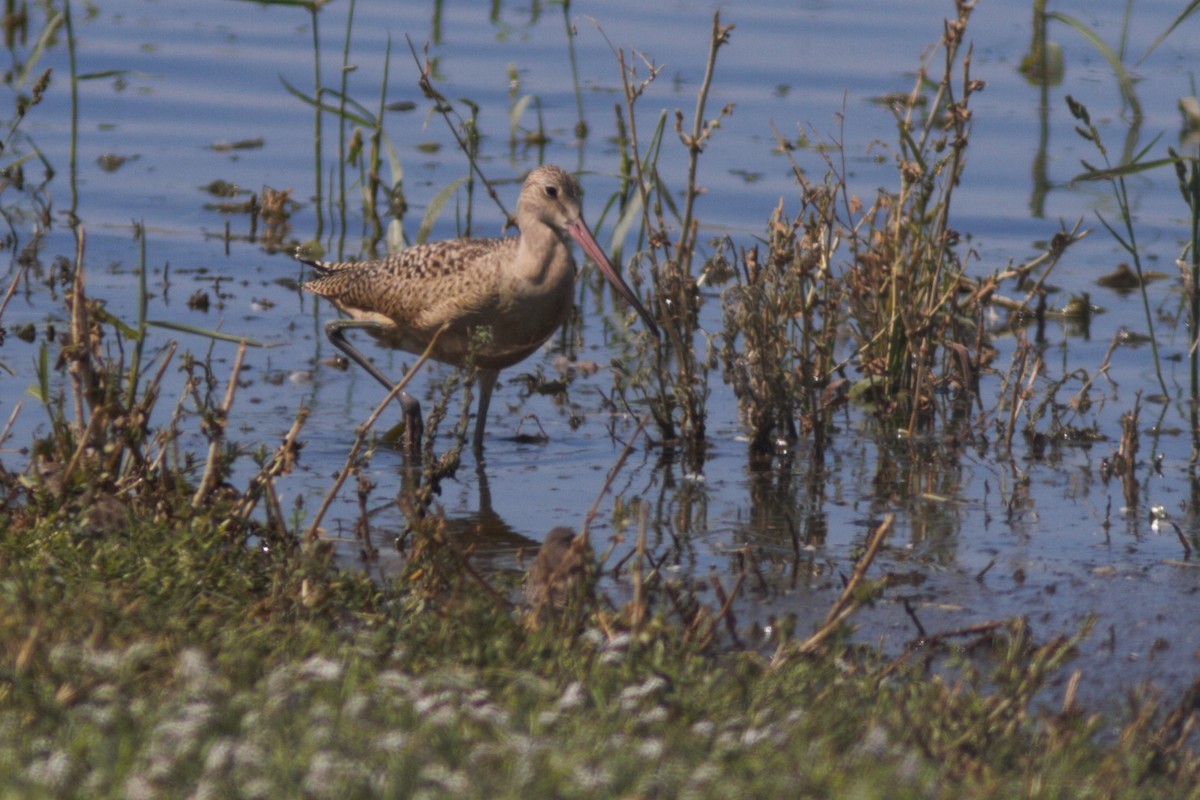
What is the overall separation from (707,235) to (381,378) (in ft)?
10.4

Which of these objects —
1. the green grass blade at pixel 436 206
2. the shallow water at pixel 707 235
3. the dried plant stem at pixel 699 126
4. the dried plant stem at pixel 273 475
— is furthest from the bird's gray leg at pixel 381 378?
the dried plant stem at pixel 273 475

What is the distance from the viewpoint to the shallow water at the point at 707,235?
5.52 meters

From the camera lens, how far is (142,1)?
47.7 ft

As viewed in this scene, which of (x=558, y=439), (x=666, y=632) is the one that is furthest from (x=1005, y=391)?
(x=666, y=632)

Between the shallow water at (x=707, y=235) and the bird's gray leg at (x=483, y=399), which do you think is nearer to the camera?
the shallow water at (x=707, y=235)

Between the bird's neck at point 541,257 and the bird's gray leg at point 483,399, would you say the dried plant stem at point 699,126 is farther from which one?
the bird's gray leg at point 483,399

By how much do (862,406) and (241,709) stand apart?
14.1 feet

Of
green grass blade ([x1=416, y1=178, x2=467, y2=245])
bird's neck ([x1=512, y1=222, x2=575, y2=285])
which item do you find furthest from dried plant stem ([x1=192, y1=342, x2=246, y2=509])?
green grass blade ([x1=416, y1=178, x2=467, y2=245])

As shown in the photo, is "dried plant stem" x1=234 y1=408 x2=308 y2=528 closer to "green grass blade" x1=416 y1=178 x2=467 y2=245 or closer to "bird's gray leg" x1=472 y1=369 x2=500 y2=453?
"bird's gray leg" x1=472 y1=369 x2=500 y2=453

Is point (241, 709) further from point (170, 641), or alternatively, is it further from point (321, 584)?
point (321, 584)

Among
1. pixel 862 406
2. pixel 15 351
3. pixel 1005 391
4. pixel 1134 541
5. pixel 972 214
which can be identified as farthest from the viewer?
pixel 972 214

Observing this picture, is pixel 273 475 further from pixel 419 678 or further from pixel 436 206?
pixel 436 206

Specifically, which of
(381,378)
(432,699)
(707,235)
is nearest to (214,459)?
(432,699)

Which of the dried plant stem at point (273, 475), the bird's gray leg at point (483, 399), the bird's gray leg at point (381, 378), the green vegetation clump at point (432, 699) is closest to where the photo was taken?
the green vegetation clump at point (432, 699)
